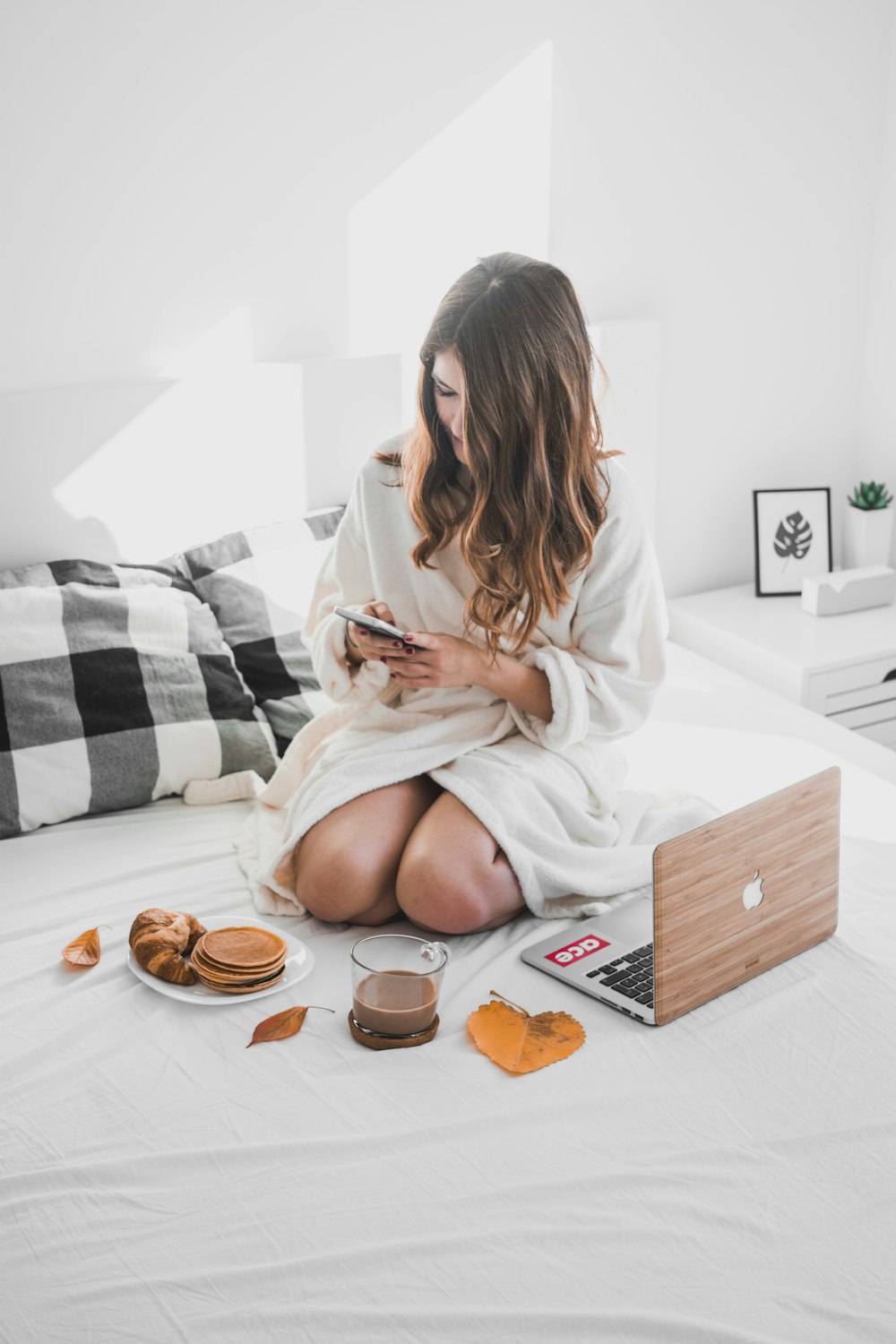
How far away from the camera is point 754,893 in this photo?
1529mm

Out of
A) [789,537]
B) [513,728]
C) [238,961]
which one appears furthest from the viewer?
[789,537]

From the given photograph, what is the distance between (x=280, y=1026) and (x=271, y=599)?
3.03ft

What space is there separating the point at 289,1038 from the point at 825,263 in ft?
7.35

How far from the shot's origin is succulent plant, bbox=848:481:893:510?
2.96 m

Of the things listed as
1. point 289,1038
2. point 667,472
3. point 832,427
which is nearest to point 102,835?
point 289,1038

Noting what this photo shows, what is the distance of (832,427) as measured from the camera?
3.09 metres

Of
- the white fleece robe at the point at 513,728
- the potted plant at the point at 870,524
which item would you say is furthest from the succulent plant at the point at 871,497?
the white fleece robe at the point at 513,728

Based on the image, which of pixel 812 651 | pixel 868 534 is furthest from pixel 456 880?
pixel 868 534

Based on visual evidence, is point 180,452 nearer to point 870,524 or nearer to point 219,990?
point 219,990

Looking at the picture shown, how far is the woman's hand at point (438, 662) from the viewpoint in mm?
1721

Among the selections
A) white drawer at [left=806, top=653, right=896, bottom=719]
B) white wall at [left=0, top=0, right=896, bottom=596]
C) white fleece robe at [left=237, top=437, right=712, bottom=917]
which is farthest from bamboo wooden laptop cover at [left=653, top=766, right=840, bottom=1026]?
white wall at [left=0, top=0, right=896, bottom=596]

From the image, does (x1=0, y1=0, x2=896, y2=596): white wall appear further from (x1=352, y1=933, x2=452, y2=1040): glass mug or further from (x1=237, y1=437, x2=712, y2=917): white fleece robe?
(x1=352, y1=933, x2=452, y2=1040): glass mug

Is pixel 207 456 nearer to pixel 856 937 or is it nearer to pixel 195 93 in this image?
pixel 195 93

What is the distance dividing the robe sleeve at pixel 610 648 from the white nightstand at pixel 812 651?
79 cm
